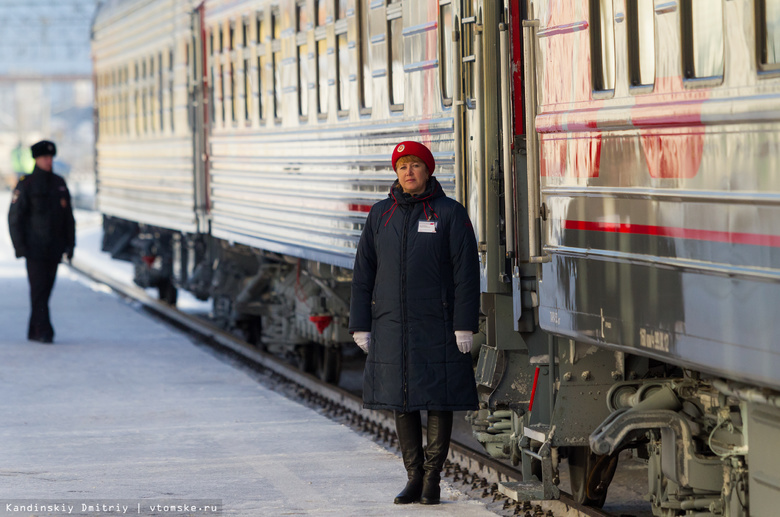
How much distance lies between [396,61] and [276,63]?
3.43 metres

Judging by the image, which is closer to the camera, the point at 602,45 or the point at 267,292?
the point at 602,45

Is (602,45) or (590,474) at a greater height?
(602,45)

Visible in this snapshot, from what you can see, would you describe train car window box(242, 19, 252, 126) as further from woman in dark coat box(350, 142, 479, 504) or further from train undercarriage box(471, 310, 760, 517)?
woman in dark coat box(350, 142, 479, 504)

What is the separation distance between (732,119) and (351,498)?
316cm

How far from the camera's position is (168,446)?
28.2ft

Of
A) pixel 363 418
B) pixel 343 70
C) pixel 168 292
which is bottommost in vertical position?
pixel 363 418

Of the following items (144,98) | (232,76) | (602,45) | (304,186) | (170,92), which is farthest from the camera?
(144,98)

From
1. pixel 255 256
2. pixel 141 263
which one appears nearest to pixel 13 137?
pixel 141 263

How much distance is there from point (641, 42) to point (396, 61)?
3401 mm

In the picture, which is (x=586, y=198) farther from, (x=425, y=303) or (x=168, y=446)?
(x=168, y=446)

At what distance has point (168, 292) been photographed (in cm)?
1980

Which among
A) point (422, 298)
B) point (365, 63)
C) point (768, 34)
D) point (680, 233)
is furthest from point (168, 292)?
point (768, 34)

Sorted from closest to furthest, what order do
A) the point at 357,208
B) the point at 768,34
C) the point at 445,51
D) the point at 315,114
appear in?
the point at 768,34, the point at 445,51, the point at 357,208, the point at 315,114


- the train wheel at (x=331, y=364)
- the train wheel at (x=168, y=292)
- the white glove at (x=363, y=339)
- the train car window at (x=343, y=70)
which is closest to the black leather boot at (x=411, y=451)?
the white glove at (x=363, y=339)
